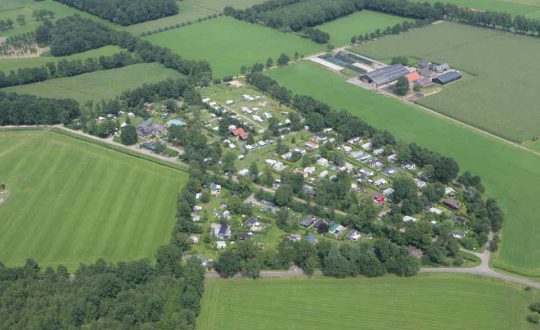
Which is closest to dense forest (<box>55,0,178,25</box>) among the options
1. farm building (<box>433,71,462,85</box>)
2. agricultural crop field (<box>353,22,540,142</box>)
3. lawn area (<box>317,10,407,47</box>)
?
lawn area (<box>317,10,407,47</box>)

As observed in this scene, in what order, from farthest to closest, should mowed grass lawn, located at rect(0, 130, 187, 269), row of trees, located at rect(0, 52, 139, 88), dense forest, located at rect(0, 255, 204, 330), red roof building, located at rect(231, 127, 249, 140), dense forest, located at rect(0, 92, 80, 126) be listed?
row of trees, located at rect(0, 52, 139, 88), dense forest, located at rect(0, 92, 80, 126), red roof building, located at rect(231, 127, 249, 140), mowed grass lawn, located at rect(0, 130, 187, 269), dense forest, located at rect(0, 255, 204, 330)

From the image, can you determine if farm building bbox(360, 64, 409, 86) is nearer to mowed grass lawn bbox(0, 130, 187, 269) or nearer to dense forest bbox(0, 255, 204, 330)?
mowed grass lawn bbox(0, 130, 187, 269)

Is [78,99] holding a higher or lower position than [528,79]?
lower

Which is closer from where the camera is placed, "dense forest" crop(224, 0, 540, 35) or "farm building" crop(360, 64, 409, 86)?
"farm building" crop(360, 64, 409, 86)

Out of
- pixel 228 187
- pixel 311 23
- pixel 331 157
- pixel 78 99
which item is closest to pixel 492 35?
pixel 311 23

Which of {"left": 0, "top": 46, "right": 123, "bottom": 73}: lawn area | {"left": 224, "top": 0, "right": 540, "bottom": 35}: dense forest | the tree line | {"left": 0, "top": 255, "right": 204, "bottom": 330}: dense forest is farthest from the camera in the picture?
{"left": 224, "top": 0, "right": 540, "bottom": 35}: dense forest

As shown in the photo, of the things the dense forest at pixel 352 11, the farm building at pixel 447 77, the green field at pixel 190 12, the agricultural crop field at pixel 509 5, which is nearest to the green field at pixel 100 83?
the green field at pixel 190 12

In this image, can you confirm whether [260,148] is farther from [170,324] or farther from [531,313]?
[531,313]
